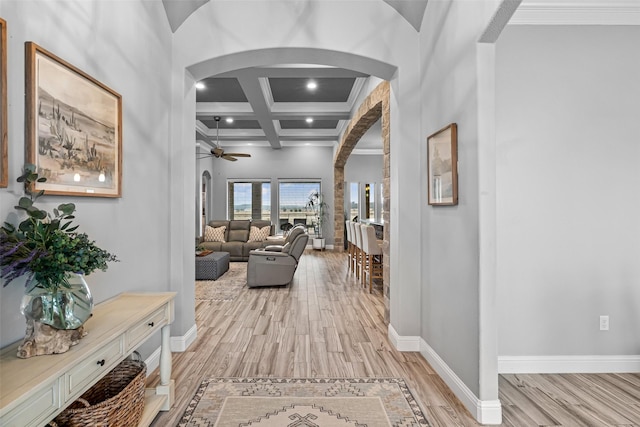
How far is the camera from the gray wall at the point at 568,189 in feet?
8.66

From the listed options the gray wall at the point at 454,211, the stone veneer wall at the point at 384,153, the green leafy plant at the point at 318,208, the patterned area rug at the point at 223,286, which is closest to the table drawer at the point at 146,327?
the gray wall at the point at 454,211

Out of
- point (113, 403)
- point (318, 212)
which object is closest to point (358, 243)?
point (318, 212)

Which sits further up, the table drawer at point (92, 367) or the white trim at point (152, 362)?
the table drawer at point (92, 367)

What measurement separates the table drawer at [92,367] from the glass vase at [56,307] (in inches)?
6.2

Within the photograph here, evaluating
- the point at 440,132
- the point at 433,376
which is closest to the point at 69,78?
the point at 440,132

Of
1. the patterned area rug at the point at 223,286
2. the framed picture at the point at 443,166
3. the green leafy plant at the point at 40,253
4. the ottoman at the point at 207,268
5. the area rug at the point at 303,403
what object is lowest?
the area rug at the point at 303,403

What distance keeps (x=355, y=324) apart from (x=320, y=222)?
6.72 metres

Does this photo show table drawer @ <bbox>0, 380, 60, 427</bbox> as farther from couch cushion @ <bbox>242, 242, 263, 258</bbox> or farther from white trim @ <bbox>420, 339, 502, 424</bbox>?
couch cushion @ <bbox>242, 242, 263, 258</bbox>

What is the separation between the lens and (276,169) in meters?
10.5

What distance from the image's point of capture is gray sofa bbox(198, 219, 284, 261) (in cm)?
784

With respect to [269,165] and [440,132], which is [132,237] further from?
[269,165]

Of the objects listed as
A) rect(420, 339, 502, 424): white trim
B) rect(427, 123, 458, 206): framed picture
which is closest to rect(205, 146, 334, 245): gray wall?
rect(427, 123, 458, 206): framed picture

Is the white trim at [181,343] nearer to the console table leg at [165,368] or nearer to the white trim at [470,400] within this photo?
the console table leg at [165,368]

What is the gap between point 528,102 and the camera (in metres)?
2.65
